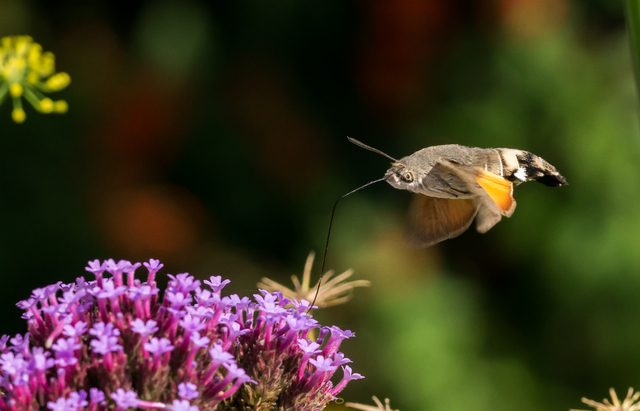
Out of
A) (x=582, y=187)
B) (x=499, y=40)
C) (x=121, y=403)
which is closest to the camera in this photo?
(x=121, y=403)

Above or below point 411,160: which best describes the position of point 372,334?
below

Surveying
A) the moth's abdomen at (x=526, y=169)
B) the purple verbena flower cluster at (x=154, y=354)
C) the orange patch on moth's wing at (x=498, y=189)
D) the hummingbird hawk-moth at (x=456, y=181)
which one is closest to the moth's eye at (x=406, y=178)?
the hummingbird hawk-moth at (x=456, y=181)

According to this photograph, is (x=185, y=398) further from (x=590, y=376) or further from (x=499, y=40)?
(x=499, y=40)

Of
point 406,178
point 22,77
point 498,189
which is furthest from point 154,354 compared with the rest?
point 22,77

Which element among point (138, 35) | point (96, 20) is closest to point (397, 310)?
point (138, 35)

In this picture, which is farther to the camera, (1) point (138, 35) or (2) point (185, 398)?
(1) point (138, 35)
